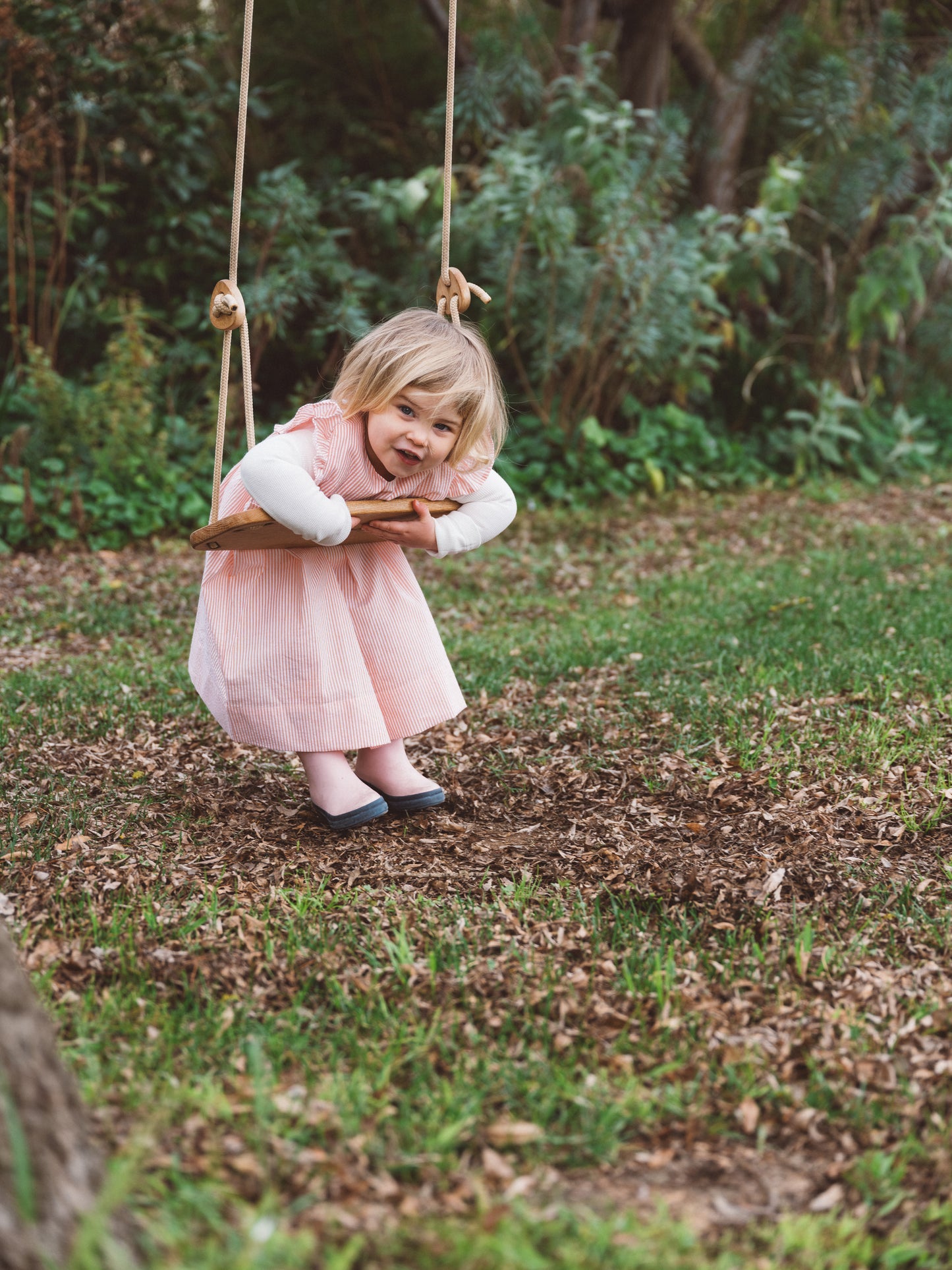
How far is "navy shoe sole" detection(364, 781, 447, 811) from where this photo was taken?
2.75m

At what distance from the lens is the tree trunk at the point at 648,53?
26.1ft

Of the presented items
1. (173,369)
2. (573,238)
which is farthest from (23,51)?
(573,238)

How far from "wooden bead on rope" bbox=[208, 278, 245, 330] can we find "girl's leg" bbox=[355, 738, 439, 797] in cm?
104

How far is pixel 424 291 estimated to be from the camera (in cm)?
726

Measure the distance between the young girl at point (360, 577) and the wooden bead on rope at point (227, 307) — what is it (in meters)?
0.26

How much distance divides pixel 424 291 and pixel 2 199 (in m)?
2.52

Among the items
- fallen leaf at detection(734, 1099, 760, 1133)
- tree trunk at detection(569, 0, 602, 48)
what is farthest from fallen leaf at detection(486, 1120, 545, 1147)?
tree trunk at detection(569, 0, 602, 48)

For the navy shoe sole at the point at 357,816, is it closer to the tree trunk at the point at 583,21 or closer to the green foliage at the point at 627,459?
the green foliage at the point at 627,459

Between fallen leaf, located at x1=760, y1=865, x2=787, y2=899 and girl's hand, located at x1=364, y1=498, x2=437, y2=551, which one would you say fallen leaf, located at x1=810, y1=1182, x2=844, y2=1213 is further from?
girl's hand, located at x1=364, y1=498, x2=437, y2=551

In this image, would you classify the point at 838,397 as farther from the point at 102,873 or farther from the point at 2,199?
the point at 102,873

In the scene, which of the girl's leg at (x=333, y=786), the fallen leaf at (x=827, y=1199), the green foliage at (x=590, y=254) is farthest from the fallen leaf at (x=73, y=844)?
the green foliage at (x=590, y=254)

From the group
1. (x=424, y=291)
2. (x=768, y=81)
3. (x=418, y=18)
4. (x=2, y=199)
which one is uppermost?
(x=418, y=18)

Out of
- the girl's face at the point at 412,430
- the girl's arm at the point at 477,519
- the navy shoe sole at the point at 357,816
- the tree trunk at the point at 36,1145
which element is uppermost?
the girl's face at the point at 412,430

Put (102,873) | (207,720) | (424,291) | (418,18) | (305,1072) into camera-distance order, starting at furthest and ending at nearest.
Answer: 1. (418,18)
2. (424,291)
3. (207,720)
4. (102,873)
5. (305,1072)
